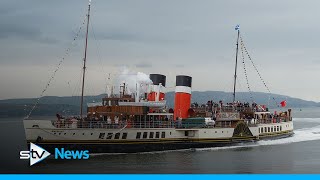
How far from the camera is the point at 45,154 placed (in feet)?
118

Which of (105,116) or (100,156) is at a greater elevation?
(105,116)

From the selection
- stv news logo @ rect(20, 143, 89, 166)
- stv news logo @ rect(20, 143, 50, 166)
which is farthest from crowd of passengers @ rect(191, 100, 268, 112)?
stv news logo @ rect(20, 143, 50, 166)

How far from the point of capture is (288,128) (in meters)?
56.9

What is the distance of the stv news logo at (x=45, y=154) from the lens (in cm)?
3403

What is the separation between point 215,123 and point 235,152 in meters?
4.21

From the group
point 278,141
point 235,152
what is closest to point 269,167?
point 235,152

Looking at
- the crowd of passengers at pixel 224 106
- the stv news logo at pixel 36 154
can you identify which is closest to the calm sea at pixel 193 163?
the stv news logo at pixel 36 154

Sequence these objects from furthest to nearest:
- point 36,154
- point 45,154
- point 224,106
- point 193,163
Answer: point 224,106 < point 45,154 < point 193,163 < point 36,154

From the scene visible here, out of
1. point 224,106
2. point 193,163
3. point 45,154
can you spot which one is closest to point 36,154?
point 45,154

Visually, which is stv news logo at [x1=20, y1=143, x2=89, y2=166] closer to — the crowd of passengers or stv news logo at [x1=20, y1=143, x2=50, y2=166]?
stv news logo at [x1=20, y1=143, x2=50, y2=166]

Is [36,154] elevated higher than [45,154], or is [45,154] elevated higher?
[36,154]

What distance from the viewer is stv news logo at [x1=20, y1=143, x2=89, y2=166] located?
34031mm

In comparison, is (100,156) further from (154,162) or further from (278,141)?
(278,141)

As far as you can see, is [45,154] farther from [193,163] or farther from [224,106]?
[224,106]
